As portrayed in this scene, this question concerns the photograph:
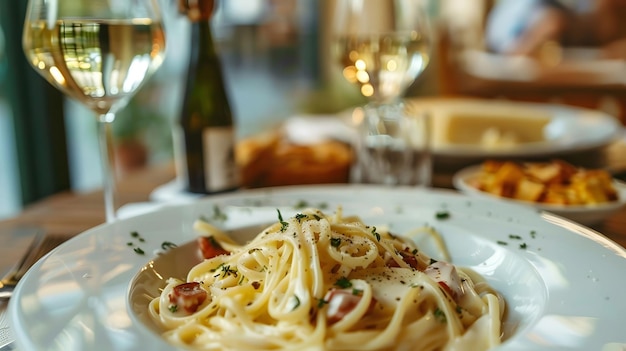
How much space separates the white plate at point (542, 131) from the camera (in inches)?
74.0

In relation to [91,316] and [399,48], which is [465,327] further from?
[399,48]

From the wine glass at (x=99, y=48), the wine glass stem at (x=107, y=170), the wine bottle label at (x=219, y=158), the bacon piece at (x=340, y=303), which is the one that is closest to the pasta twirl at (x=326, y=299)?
the bacon piece at (x=340, y=303)

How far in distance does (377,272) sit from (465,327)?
0.50 feet

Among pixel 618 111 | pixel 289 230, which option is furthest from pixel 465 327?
pixel 618 111

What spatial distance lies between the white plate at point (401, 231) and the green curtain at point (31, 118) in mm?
2025

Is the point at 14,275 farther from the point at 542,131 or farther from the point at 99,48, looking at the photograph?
the point at 542,131

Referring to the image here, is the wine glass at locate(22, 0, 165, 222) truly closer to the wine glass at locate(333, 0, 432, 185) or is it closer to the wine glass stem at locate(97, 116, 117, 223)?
the wine glass stem at locate(97, 116, 117, 223)

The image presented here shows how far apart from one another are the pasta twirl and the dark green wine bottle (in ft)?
2.23

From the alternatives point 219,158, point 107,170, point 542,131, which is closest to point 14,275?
point 107,170

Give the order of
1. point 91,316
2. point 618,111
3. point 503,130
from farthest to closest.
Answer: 1. point 618,111
2. point 503,130
3. point 91,316

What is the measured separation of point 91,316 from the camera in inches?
30.5

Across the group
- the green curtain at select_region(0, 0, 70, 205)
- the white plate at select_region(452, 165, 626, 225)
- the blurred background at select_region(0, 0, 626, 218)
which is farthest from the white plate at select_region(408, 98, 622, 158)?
the green curtain at select_region(0, 0, 70, 205)

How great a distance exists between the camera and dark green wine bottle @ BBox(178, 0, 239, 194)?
171 cm

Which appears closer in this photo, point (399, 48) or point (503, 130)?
point (399, 48)
